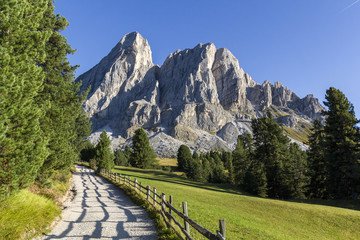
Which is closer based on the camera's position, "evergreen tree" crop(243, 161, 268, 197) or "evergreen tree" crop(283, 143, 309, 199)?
"evergreen tree" crop(283, 143, 309, 199)

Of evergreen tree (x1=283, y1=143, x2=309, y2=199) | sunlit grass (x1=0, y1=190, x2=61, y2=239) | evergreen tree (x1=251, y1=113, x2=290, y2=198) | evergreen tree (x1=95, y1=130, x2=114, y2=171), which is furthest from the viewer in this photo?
evergreen tree (x1=251, y1=113, x2=290, y2=198)

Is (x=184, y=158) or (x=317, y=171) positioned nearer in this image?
(x=317, y=171)

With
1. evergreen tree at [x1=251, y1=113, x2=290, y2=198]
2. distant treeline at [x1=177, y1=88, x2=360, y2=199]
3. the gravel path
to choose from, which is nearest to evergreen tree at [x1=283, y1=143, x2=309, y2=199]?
distant treeline at [x1=177, y1=88, x2=360, y2=199]

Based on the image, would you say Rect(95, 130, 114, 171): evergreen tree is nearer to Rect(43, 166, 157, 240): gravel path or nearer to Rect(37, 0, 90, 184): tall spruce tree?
Rect(37, 0, 90, 184): tall spruce tree

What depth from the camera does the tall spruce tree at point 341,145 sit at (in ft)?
87.1

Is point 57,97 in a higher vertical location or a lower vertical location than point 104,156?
higher

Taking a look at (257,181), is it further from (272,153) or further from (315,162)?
(315,162)

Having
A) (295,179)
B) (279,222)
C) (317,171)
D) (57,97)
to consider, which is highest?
(57,97)

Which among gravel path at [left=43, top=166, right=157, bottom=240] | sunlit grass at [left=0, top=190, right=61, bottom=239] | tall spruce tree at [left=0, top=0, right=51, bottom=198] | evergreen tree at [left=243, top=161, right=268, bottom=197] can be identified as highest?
tall spruce tree at [left=0, top=0, right=51, bottom=198]

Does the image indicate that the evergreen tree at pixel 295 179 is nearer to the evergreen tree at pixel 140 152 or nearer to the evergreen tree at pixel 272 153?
the evergreen tree at pixel 272 153

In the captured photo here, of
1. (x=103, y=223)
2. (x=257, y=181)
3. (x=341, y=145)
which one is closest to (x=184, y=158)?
(x=257, y=181)

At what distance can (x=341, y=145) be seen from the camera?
89.8ft

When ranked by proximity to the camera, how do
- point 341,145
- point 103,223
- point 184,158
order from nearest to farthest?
point 103,223, point 341,145, point 184,158

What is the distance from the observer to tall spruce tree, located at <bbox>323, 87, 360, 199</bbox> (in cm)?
2655
